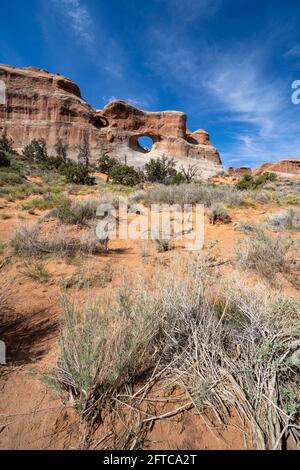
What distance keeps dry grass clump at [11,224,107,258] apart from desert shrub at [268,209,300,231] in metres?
5.01

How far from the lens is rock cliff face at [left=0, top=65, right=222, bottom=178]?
1409 inches

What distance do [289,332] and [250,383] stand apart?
1.68ft

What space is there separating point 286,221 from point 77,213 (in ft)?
19.6

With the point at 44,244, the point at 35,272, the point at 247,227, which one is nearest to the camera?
the point at 35,272

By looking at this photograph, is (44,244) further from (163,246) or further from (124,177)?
(124,177)

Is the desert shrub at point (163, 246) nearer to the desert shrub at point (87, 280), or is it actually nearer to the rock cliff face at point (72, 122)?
the desert shrub at point (87, 280)

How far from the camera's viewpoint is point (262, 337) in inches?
69.7

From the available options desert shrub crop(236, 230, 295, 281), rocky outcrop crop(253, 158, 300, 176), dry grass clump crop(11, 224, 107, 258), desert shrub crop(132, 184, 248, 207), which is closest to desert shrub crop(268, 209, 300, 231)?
desert shrub crop(132, 184, 248, 207)

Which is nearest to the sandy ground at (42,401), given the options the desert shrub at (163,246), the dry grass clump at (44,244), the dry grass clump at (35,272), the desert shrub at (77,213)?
the dry grass clump at (35,272)

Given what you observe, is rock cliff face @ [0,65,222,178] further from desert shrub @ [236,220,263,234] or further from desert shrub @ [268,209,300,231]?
desert shrub @ [236,220,263,234]

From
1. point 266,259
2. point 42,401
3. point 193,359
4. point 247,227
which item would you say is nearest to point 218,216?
point 247,227

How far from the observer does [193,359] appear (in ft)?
5.63
